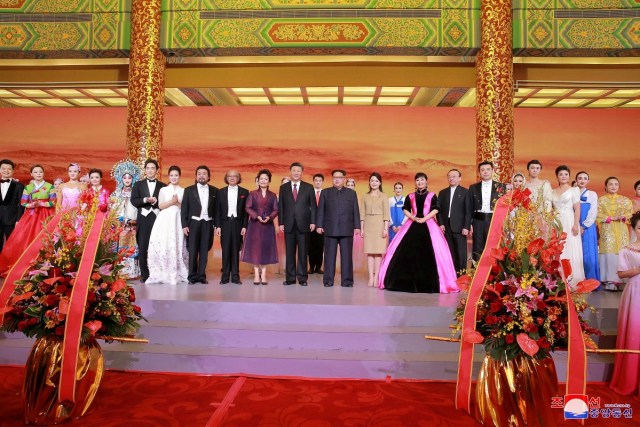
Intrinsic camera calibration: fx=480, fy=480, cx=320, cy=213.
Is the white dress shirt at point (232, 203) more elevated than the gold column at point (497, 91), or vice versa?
the gold column at point (497, 91)

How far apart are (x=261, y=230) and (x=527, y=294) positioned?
356cm

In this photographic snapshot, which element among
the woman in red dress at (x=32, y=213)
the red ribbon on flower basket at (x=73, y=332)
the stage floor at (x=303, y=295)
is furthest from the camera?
the woman in red dress at (x=32, y=213)

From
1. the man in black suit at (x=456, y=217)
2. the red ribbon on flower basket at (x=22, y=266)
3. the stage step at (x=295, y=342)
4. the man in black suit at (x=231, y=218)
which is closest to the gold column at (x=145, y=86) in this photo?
the man in black suit at (x=231, y=218)

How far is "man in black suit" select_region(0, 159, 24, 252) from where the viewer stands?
6.02 m

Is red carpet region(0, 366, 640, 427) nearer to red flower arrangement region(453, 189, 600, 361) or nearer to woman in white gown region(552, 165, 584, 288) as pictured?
red flower arrangement region(453, 189, 600, 361)

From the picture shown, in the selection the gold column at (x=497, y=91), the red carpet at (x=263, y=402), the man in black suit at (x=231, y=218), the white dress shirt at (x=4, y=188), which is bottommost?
the red carpet at (x=263, y=402)

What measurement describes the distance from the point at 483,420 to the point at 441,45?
19.1ft

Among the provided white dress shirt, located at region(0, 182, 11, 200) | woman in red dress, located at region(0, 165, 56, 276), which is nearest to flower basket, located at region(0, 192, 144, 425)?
woman in red dress, located at region(0, 165, 56, 276)

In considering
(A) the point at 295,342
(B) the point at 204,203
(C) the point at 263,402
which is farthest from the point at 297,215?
(C) the point at 263,402

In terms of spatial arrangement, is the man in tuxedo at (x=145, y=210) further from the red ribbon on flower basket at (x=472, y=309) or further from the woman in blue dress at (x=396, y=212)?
the red ribbon on flower basket at (x=472, y=309)

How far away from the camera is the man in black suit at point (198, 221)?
5.54 meters

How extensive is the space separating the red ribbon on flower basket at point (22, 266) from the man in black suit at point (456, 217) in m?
4.09

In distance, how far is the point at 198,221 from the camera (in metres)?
5.57

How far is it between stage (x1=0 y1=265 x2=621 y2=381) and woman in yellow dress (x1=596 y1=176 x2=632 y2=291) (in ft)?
4.27
